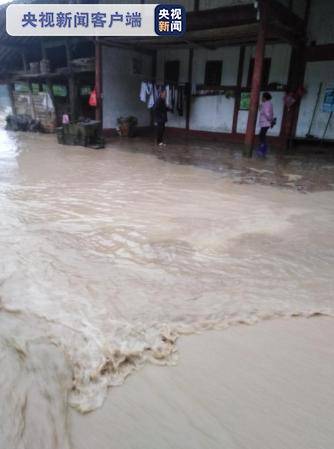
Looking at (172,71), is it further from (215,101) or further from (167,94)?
(215,101)

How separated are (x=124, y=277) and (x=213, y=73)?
10.7 metres

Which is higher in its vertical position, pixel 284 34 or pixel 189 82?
pixel 284 34

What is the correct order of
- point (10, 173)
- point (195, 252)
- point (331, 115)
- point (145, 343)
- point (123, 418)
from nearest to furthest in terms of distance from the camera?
point (123, 418) < point (145, 343) < point (195, 252) < point (10, 173) < point (331, 115)

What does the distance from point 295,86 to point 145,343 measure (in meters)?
10.1

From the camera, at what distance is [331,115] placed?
9.94 meters

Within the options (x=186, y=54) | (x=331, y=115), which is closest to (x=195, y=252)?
(x=331, y=115)

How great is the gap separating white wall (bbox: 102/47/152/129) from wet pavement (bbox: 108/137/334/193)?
103 centimetres

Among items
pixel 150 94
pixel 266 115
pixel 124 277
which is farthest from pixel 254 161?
pixel 124 277

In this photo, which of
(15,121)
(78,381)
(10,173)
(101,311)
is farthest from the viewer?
(15,121)

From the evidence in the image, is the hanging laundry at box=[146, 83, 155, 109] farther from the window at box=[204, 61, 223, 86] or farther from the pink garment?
the pink garment

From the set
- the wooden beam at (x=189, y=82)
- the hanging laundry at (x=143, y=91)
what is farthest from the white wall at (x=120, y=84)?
the wooden beam at (x=189, y=82)

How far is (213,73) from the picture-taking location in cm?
1176

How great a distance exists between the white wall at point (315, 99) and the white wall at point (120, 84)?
18.6 ft

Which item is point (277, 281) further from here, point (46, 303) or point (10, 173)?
point (10, 173)
